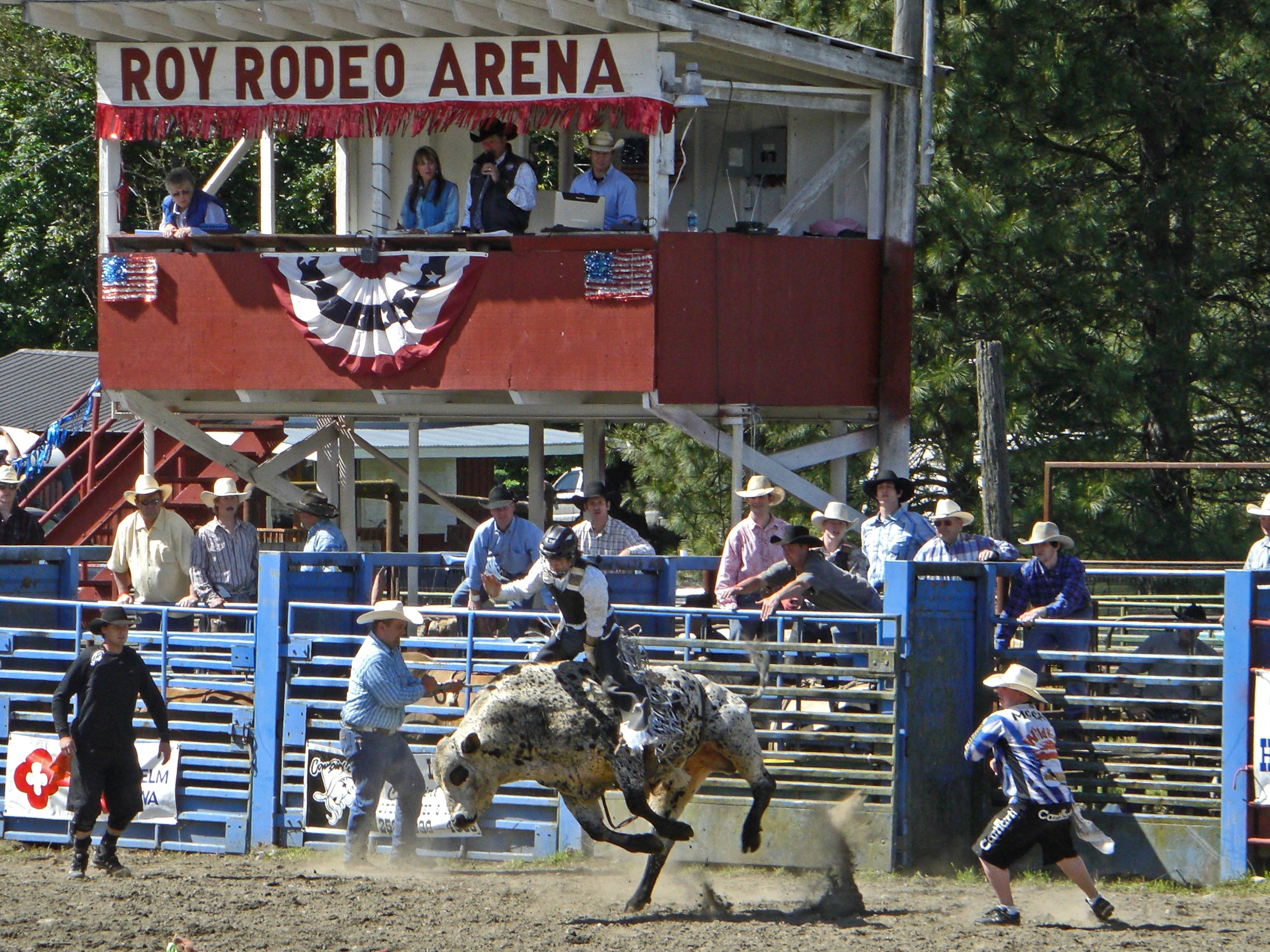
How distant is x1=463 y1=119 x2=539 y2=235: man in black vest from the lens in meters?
15.9

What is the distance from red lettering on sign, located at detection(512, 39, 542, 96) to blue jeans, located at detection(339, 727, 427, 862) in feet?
22.3

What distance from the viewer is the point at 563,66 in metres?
15.7

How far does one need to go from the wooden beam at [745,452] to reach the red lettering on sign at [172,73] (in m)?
5.62

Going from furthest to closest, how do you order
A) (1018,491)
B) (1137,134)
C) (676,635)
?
(1137,134) → (1018,491) → (676,635)

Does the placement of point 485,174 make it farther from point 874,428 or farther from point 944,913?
point 944,913

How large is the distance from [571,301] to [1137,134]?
419 inches

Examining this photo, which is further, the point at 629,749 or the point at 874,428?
the point at 874,428

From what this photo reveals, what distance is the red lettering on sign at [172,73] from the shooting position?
16.5 m

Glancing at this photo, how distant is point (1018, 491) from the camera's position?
21062 millimetres

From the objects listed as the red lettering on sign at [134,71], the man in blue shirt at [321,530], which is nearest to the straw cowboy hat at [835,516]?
the man in blue shirt at [321,530]

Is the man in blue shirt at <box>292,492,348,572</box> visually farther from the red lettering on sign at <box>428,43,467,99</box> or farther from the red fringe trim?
the red lettering on sign at <box>428,43,467,99</box>

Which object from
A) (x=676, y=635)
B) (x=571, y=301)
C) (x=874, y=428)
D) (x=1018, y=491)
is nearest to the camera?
(x=676, y=635)

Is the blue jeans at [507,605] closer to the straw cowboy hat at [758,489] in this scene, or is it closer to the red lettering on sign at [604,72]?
the straw cowboy hat at [758,489]

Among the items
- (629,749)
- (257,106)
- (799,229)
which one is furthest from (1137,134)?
(629,749)
